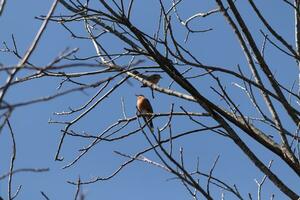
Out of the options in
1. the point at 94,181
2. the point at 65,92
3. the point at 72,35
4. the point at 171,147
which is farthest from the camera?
the point at 72,35

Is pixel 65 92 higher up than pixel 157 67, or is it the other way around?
pixel 157 67

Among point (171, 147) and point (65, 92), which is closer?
point (65, 92)

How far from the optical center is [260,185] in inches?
128

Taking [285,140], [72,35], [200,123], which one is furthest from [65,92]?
[72,35]

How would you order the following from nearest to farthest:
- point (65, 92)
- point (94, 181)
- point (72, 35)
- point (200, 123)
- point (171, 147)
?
point (65, 92), point (171, 147), point (200, 123), point (94, 181), point (72, 35)

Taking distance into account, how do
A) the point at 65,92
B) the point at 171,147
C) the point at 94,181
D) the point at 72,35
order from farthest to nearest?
the point at 72,35
the point at 94,181
the point at 171,147
the point at 65,92

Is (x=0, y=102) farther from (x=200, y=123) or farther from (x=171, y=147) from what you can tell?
(x=200, y=123)

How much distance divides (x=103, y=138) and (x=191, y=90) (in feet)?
2.44

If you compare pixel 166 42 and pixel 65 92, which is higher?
pixel 166 42

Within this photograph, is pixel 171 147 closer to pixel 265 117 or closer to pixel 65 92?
pixel 265 117

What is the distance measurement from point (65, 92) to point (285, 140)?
1.59 meters

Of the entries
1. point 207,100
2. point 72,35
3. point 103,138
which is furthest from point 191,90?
point 72,35

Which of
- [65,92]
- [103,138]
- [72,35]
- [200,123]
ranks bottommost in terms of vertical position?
[65,92]

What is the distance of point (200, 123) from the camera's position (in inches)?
105
